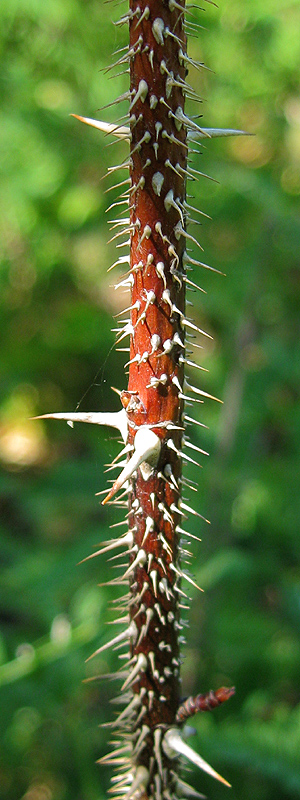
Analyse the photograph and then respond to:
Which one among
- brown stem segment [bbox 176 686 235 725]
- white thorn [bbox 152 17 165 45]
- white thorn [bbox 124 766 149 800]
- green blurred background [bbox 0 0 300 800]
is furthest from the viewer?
green blurred background [bbox 0 0 300 800]

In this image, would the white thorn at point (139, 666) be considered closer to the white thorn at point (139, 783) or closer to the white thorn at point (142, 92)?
the white thorn at point (139, 783)

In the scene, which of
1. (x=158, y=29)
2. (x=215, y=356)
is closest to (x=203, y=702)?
(x=158, y=29)

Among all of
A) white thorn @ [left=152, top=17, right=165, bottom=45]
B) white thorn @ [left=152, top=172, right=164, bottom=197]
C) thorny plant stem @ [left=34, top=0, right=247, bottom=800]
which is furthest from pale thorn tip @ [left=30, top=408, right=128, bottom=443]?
white thorn @ [left=152, top=17, right=165, bottom=45]

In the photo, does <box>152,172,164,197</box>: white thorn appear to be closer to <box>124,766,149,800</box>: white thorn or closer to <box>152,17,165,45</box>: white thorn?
<box>152,17,165,45</box>: white thorn

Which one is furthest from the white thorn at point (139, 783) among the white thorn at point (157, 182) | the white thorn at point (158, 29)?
the white thorn at point (158, 29)

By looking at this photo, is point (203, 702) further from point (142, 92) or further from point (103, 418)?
point (142, 92)

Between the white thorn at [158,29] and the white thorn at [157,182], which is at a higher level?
the white thorn at [158,29]
